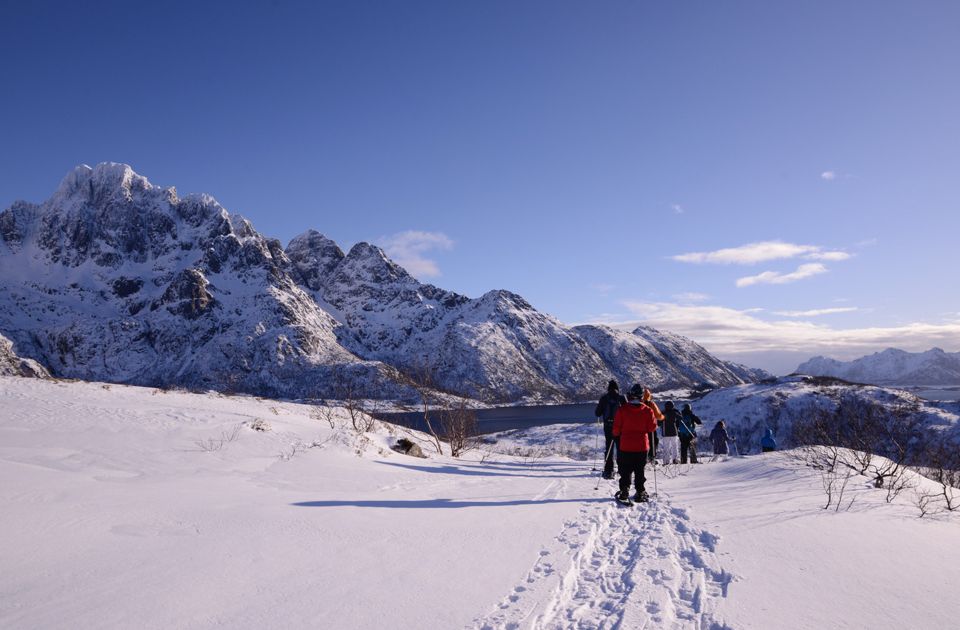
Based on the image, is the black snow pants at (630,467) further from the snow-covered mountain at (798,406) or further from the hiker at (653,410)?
the snow-covered mountain at (798,406)

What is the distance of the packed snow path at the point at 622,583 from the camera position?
13.0 feet

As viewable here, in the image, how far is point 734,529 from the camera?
6.60 m

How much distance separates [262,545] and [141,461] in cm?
533

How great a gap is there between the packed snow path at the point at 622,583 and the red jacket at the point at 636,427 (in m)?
2.08

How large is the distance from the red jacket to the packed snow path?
6.83 ft

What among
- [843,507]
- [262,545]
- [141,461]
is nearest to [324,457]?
[141,461]

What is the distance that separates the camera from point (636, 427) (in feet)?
30.1

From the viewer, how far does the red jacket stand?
913 centimetres

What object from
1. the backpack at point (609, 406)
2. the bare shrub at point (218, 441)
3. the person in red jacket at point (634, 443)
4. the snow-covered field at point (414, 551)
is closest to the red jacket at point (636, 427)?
the person in red jacket at point (634, 443)

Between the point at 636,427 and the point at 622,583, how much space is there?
4.67m

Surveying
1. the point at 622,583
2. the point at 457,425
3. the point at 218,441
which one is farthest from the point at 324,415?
the point at 622,583

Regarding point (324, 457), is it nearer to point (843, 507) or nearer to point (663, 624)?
point (663, 624)

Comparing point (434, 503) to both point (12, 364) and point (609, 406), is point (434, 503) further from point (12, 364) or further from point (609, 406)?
point (12, 364)

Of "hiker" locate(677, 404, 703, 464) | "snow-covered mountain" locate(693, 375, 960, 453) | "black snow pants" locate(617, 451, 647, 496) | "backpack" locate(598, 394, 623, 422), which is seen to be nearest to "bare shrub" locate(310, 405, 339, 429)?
"backpack" locate(598, 394, 623, 422)
